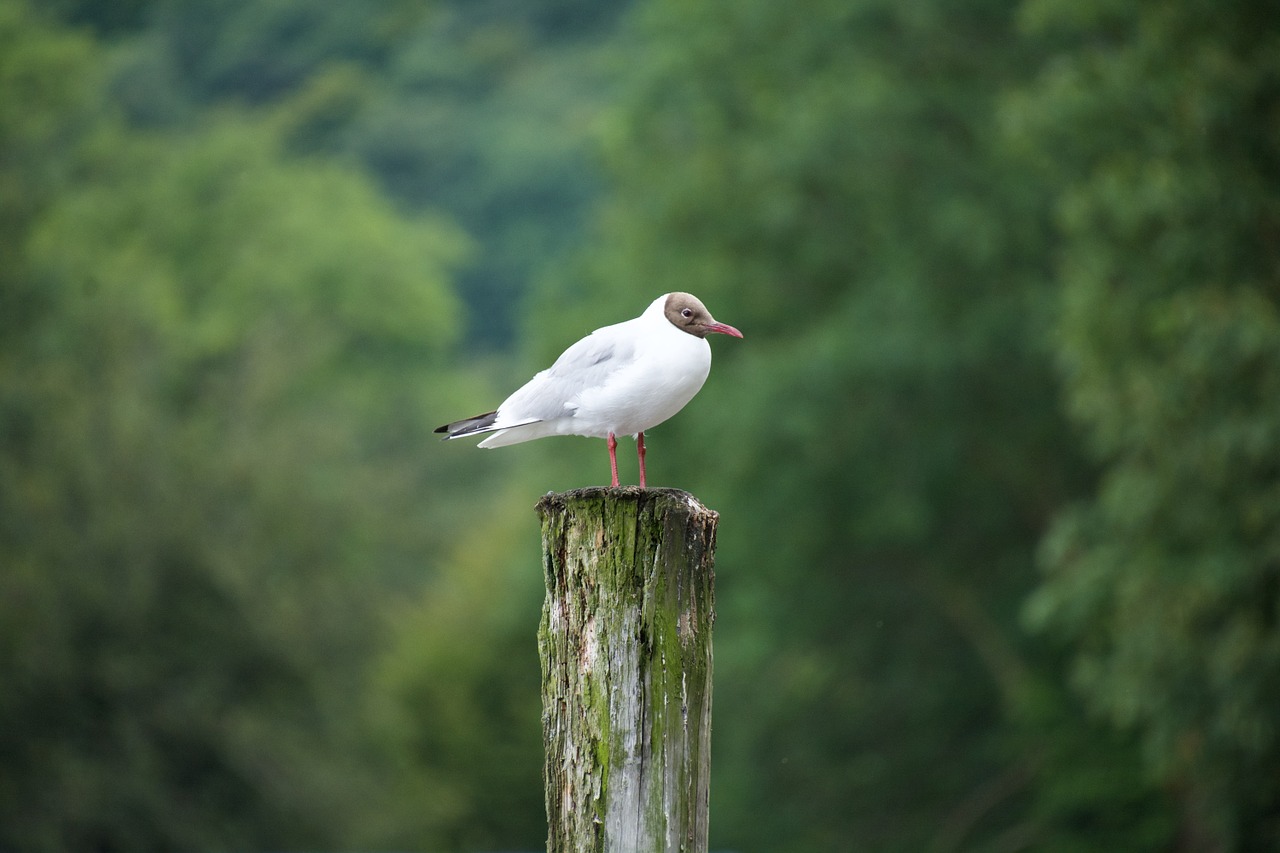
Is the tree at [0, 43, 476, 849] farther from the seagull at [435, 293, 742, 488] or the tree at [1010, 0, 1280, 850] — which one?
the seagull at [435, 293, 742, 488]

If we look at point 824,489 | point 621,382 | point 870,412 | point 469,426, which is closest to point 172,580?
point 824,489

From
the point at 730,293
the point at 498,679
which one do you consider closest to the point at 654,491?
the point at 730,293

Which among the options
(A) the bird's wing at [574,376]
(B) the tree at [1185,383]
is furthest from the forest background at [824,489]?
(A) the bird's wing at [574,376]

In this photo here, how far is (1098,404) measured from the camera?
40.5 feet

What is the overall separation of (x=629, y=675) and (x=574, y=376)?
4.25 feet

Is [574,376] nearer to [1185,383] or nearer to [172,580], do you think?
[1185,383]

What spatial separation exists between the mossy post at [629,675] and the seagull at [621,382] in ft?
2.27

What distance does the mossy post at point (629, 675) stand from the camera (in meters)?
3.99

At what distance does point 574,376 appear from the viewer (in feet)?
16.6

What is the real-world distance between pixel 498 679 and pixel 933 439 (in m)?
9.43

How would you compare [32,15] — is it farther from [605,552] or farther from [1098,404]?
[605,552]

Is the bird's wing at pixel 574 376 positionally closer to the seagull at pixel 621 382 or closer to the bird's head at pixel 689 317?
the seagull at pixel 621 382

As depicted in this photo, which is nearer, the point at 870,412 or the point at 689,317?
the point at 689,317

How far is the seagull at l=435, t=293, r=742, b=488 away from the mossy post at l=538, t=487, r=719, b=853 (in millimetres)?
692
